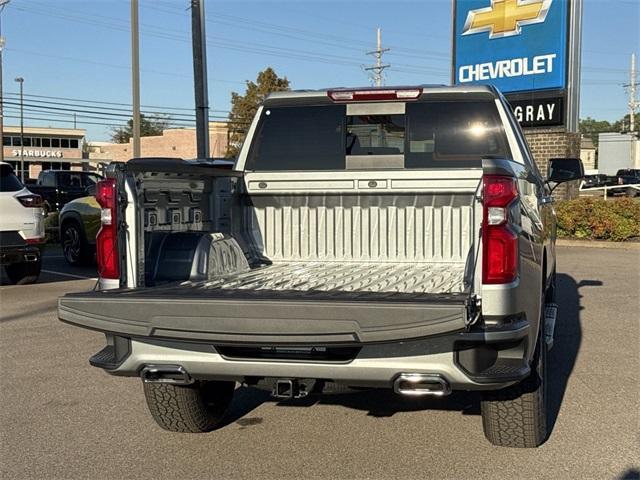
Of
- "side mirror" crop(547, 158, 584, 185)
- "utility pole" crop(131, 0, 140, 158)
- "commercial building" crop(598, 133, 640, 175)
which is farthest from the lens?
"commercial building" crop(598, 133, 640, 175)

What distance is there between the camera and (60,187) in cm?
2681

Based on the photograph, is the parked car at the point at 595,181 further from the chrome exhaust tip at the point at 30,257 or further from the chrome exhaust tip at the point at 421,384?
the chrome exhaust tip at the point at 421,384

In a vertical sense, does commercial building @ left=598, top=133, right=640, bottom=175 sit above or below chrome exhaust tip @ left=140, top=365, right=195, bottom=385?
above

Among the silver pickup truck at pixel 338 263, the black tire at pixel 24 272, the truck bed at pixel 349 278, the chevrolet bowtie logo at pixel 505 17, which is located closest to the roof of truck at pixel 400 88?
the silver pickup truck at pixel 338 263

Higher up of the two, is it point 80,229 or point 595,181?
point 595,181

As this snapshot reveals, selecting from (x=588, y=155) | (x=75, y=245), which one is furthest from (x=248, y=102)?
(x=588, y=155)

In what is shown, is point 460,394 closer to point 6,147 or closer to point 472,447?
point 472,447

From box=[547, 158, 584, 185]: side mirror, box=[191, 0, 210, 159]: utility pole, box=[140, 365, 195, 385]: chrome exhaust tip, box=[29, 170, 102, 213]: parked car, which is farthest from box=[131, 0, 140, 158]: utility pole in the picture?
box=[140, 365, 195, 385]: chrome exhaust tip

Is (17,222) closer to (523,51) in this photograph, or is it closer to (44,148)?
(523,51)

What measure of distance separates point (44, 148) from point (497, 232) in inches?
3114

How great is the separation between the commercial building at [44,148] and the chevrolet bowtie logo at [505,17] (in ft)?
191

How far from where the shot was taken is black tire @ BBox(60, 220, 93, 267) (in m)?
13.1

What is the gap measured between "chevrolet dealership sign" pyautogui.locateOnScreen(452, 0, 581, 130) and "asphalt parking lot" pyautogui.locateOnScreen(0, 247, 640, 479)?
42.6ft

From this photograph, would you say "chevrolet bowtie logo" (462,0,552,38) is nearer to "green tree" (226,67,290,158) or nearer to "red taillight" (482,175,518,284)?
Result: "red taillight" (482,175,518,284)
